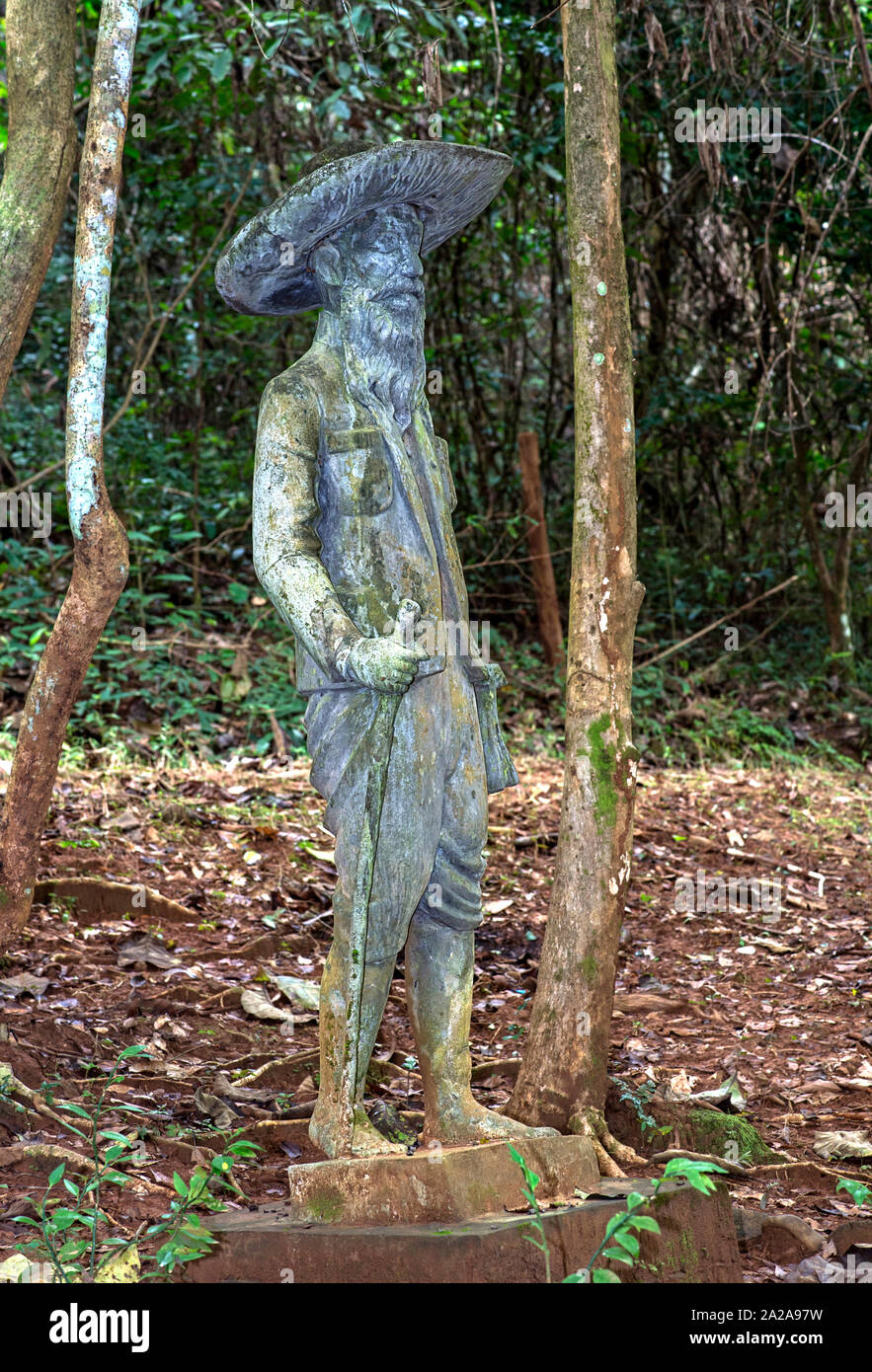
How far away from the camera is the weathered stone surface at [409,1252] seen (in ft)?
9.96

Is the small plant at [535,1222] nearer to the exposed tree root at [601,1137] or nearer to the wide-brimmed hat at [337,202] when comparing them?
the exposed tree root at [601,1137]

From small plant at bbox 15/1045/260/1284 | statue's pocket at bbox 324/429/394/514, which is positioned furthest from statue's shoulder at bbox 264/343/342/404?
small plant at bbox 15/1045/260/1284

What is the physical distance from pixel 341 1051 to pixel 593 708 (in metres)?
1.32

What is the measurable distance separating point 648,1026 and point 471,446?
787 centimetres

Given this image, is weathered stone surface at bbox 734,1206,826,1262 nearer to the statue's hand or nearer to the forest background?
the statue's hand

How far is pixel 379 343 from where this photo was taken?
3.52 m

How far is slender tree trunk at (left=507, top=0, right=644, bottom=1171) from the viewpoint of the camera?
4.09m

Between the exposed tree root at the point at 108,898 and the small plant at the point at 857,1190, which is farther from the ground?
the exposed tree root at the point at 108,898

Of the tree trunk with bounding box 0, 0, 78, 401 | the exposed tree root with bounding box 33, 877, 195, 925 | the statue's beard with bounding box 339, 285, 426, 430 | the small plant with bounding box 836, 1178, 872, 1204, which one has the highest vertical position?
the tree trunk with bounding box 0, 0, 78, 401

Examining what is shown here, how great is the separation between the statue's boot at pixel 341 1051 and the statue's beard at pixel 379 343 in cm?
147

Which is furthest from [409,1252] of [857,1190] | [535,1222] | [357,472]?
[357,472]

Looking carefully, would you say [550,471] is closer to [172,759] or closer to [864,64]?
[172,759]

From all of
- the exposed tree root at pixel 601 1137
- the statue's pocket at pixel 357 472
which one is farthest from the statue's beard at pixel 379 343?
the exposed tree root at pixel 601 1137

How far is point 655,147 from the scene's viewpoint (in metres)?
11.5
